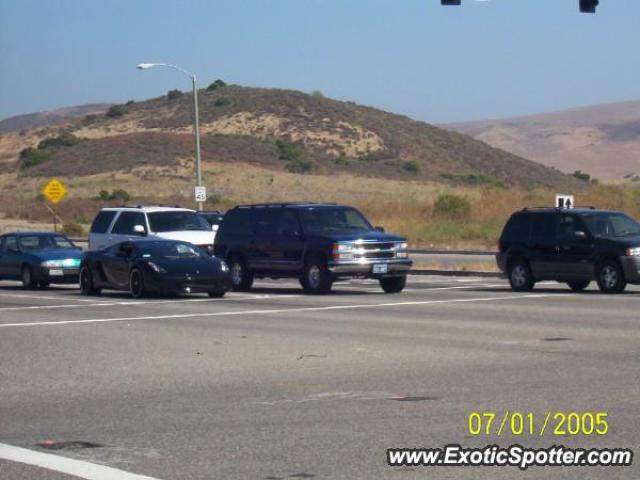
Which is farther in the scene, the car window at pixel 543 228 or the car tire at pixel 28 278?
the car tire at pixel 28 278

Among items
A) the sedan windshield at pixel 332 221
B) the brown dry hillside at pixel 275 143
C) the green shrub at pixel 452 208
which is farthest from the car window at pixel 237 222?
the brown dry hillside at pixel 275 143

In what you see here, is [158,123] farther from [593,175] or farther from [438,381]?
[438,381]

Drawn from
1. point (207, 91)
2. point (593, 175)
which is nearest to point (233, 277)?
point (207, 91)

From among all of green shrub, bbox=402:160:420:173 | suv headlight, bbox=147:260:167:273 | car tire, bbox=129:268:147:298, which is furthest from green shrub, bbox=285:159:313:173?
suv headlight, bbox=147:260:167:273

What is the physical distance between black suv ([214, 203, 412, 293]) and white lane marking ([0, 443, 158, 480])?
57.1 ft

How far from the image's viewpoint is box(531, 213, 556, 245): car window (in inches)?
1097

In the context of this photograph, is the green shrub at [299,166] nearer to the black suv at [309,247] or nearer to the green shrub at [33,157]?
the green shrub at [33,157]

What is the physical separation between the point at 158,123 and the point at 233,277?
105390 mm

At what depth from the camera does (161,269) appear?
1048 inches

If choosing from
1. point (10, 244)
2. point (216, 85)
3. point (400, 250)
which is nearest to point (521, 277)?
point (400, 250)

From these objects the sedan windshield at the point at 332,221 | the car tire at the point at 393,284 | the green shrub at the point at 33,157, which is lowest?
the car tire at the point at 393,284

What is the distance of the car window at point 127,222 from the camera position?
3247 centimetres

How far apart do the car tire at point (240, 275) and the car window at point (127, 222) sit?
3.53m

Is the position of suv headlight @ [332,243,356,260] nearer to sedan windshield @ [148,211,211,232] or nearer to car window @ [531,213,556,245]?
car window @ [531,213,556,245]
